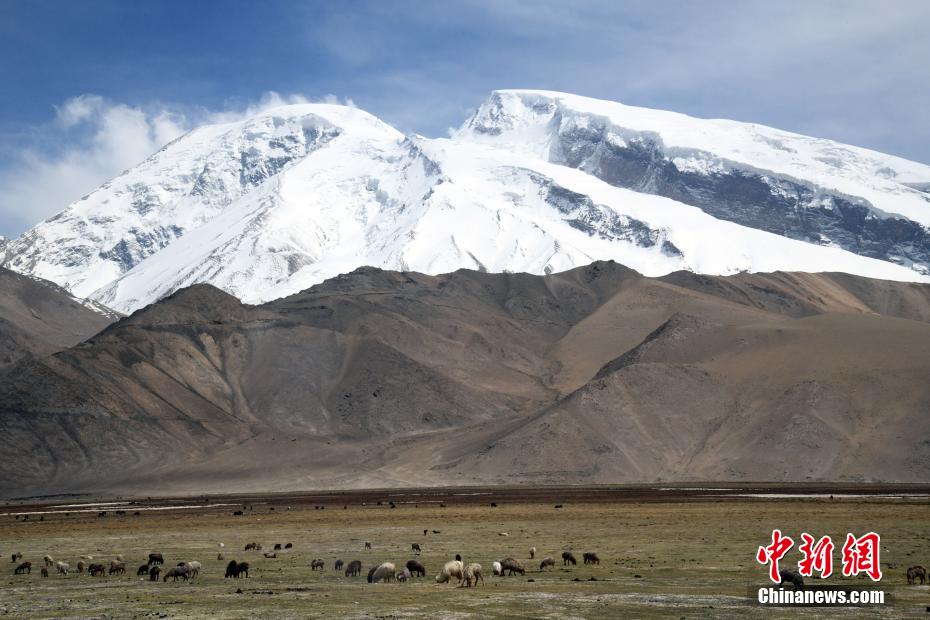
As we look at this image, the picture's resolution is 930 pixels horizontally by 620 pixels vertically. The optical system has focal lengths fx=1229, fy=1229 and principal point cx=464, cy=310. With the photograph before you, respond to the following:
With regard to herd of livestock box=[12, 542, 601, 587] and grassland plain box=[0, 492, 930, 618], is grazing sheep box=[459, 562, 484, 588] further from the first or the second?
grassland plain box=[0, 492, 930, 618]

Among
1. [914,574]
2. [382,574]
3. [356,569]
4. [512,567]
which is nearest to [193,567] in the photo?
[356,569]

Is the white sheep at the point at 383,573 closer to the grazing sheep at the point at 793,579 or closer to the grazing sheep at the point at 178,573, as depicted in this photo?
the grazing sheep at the point at 178,573

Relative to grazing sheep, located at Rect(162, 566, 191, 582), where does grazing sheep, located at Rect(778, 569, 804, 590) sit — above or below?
above

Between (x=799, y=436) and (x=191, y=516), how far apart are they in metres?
90.0

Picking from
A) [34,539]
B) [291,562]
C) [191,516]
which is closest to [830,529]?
[291,562]

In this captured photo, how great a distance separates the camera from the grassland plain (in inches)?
1532

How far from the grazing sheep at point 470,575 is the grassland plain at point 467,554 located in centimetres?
51

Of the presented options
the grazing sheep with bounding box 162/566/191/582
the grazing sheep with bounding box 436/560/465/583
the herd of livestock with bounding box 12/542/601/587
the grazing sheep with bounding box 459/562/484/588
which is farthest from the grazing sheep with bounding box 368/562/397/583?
the grazing sheep with bounding box 162/566/191/582

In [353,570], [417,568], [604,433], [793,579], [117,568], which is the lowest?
[117,568]

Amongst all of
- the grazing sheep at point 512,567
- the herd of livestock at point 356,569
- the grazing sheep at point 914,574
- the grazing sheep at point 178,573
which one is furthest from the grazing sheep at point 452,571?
the grazing sheep at point 914,574

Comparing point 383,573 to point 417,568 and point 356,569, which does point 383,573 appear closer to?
point 417,568

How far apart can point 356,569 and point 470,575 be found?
24.1 ft

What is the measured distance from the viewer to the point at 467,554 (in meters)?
58.2

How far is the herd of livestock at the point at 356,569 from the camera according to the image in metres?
46.3
